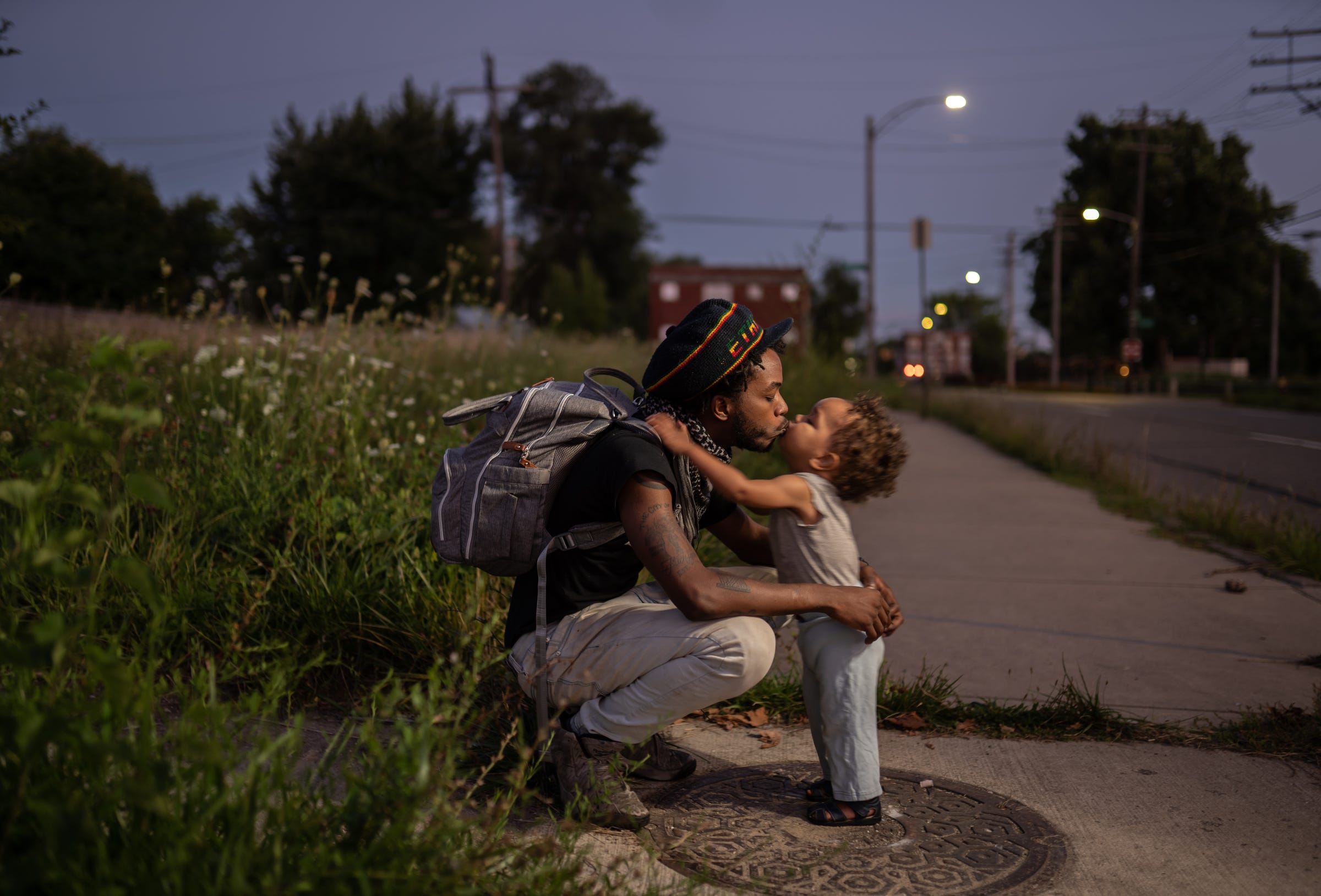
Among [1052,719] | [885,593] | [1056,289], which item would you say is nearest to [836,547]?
[885,593]

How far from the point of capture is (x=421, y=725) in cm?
189

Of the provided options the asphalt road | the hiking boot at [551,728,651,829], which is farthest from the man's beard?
the asphalt road

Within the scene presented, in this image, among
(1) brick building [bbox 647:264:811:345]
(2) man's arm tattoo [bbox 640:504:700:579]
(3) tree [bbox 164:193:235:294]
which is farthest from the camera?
(3) tree [bbox 164:193:235:294]

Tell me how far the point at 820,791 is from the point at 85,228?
3943cm

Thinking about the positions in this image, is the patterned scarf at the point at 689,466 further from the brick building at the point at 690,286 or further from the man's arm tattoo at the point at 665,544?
the brick building at the point at 690,286

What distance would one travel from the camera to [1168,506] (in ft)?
28.2

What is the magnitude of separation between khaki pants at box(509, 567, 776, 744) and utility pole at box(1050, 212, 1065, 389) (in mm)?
55180

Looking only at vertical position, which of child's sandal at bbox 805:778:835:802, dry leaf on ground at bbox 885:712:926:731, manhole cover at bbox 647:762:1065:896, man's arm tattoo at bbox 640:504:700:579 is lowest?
manhole cover at bbox 647:762:1065:896

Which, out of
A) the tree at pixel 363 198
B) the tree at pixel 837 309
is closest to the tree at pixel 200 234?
the tree at pixel 363 198

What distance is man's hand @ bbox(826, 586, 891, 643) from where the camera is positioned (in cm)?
268

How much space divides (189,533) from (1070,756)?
3.24 metres

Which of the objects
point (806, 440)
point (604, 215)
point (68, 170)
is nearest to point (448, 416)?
point (806, 440)

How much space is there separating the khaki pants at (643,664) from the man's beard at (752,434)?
1.33ft

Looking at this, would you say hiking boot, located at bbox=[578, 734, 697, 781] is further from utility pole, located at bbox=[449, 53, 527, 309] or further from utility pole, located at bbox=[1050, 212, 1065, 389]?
utility pole, located at bbox=[1050, 212, 1065, 389]
